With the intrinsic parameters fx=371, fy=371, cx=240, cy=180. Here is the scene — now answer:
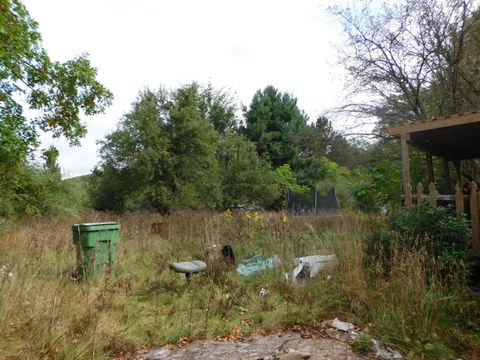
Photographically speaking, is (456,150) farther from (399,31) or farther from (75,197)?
(75,197)

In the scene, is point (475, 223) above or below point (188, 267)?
above

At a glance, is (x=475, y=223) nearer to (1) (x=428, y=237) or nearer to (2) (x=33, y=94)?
(1) (x=428, y=237)

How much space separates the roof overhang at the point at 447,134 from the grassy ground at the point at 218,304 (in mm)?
1926

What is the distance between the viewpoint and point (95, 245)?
573 cm

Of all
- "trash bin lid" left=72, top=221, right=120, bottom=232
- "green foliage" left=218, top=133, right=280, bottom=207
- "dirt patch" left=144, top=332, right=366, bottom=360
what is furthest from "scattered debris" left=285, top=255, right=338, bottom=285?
"green foliage" left=218, top=133, right=280, bottom=207

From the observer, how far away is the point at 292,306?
4633 mm

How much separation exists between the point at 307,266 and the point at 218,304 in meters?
1.69

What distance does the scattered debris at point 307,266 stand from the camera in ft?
17.7

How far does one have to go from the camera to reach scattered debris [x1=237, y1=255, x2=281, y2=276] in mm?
6023

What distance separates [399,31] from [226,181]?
12.1m

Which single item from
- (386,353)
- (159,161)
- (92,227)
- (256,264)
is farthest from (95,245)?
(159,161)

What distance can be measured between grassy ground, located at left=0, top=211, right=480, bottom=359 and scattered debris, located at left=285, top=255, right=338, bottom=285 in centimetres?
16

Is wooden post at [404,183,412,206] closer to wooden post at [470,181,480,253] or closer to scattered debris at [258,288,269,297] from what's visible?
wooden post at [470,181,480,253]

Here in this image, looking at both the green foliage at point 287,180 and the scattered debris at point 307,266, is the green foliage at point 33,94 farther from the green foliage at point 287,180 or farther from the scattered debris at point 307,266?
the green foliage at point 287,180
